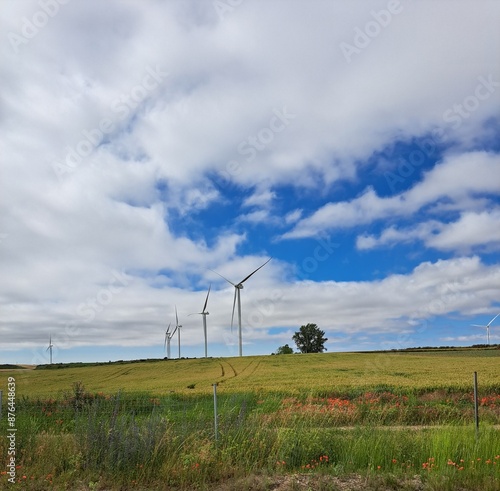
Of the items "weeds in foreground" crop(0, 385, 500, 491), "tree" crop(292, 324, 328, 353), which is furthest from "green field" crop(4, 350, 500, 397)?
"tree" crop(292, 324, 328, 353)

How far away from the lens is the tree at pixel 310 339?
115 m

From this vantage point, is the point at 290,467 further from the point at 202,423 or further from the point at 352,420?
the point at 352,420

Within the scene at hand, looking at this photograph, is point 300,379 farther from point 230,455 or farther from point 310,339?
point 310,339

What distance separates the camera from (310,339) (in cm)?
11619

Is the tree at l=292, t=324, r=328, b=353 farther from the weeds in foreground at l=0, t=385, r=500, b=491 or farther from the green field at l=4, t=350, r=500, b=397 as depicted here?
the weeds in foreground at l=0, t=385, r=500, b=491

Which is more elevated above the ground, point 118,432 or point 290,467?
point 118,432

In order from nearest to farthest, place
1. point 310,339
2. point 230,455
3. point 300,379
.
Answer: point 230,455
point 300,379
point 310,339

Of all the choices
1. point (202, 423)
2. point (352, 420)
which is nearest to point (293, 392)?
point (352, 420)

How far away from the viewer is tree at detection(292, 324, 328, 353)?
377 ft

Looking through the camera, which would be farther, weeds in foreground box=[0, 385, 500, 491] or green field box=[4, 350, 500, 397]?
green field box=[4, 350, 500, 397]

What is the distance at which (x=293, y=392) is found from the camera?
24219mm

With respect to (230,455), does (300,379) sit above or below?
below

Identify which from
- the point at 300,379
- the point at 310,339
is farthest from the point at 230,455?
the point at 310,339

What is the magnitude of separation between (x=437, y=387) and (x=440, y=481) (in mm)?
19611
